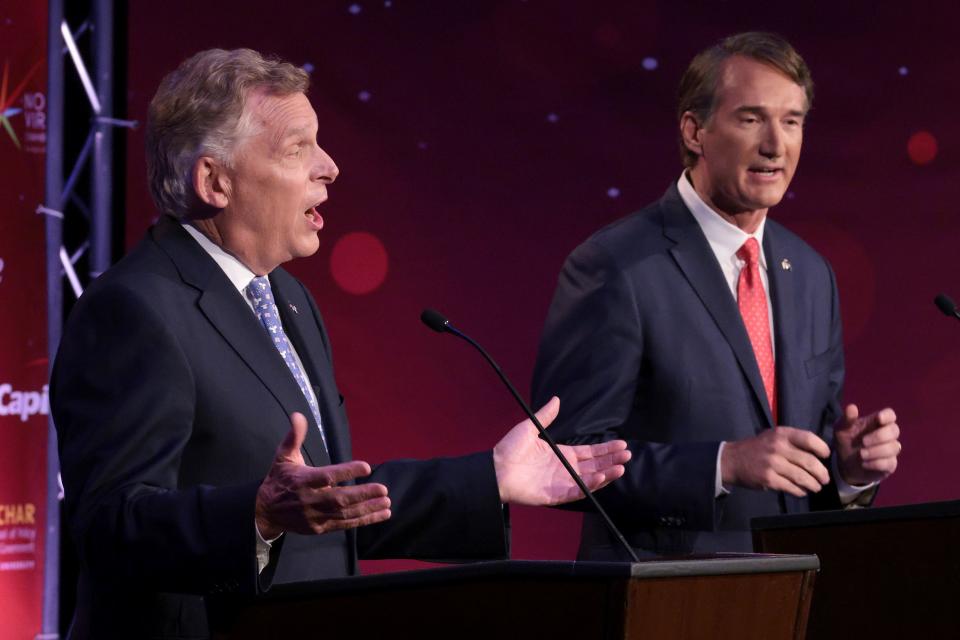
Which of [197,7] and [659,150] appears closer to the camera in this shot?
[197,7]

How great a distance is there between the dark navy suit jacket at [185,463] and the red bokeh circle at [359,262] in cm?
239

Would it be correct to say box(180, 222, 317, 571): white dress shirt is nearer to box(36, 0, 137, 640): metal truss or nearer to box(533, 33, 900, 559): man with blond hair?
box(533, 33, 900, 559): man with blond hair

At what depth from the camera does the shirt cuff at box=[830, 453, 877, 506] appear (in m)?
2.93

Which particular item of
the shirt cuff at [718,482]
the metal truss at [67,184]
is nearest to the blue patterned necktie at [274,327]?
the shirt cuff at [718,482]

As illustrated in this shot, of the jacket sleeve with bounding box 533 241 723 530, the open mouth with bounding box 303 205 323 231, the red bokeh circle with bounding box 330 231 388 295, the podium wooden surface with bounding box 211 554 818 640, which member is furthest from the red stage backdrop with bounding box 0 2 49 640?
the podium wooden surface with bounding box 211 554 818 640

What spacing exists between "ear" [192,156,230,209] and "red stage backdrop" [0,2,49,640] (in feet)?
4.92

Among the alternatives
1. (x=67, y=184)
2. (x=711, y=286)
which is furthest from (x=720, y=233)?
(x=67, y=184)

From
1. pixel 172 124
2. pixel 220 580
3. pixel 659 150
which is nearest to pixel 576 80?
pixel 659 150

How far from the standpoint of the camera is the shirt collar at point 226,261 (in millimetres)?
2230

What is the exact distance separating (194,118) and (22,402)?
1607 millimetres

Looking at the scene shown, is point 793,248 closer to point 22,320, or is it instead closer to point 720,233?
point 720,233

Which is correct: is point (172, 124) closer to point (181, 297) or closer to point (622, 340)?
point (181, 297)

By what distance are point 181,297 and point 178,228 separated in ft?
0.61

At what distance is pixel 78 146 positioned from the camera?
3885 mm
